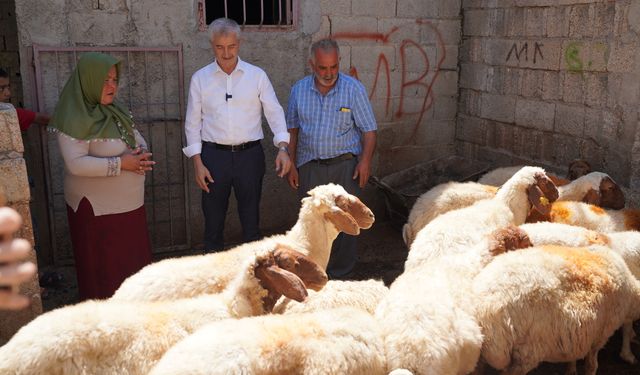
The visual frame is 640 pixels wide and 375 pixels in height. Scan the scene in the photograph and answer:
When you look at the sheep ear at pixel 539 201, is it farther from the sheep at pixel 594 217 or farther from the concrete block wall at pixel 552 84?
the concrete block wall at pixel 552 84

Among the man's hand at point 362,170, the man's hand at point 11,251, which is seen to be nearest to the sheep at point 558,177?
the man's hand at point 362,170

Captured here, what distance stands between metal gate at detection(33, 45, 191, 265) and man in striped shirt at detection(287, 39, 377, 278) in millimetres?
1355

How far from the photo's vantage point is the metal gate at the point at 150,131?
609cm

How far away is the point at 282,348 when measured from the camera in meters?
2.99

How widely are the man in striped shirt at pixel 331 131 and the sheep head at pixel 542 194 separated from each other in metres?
1.48

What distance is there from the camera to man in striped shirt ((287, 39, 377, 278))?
5.97 metres

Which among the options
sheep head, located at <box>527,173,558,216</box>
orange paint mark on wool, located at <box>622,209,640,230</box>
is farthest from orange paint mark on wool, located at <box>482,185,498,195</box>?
orange paint mark on wool, located at <box>622,209,640,230</box>

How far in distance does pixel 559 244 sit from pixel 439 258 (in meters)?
0.89

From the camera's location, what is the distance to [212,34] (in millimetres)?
5414

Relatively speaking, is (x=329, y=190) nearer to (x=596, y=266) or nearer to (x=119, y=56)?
(x=596, y=266)

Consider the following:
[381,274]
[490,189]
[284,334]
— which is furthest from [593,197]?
[284,334]

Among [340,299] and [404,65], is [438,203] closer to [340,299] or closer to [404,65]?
[340,299]

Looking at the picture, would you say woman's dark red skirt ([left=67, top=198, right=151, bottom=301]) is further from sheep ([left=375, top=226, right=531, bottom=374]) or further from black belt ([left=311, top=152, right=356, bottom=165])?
sheep ([left=375, top=226, right=531, bottom=374])

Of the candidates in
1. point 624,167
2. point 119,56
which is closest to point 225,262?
point 119,56
